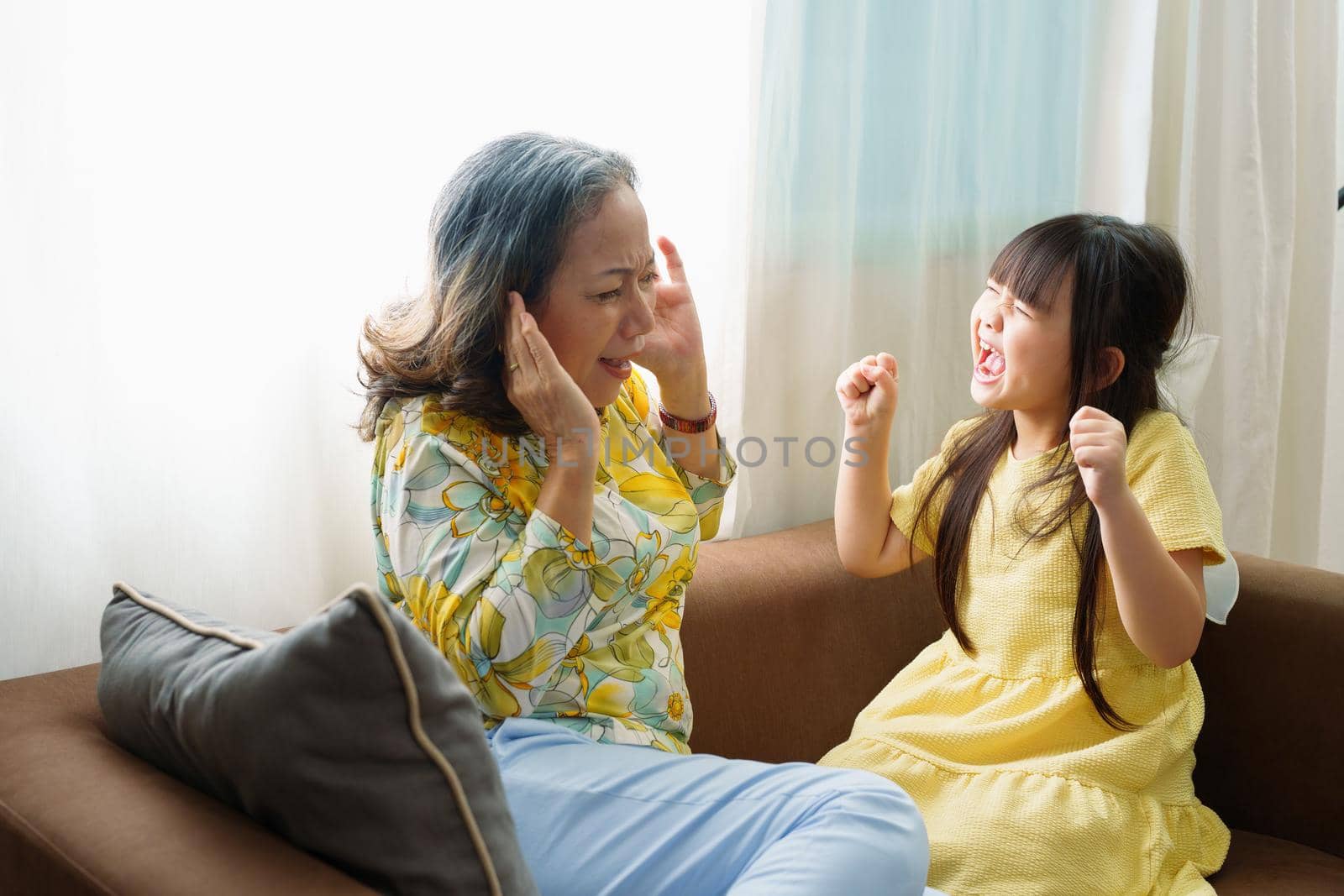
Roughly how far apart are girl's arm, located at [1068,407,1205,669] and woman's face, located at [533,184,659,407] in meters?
0.52

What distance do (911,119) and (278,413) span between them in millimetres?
1200

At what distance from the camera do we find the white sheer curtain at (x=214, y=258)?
134 centimetres

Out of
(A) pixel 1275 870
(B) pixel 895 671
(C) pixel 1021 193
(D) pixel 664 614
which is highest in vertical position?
(C) pixel 1021 193

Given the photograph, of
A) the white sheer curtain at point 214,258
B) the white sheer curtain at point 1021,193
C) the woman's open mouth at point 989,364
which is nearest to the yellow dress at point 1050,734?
the woman's open mouth at point 989,364

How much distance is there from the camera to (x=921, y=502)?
171 cm

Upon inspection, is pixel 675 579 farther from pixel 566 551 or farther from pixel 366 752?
pixel 366 752

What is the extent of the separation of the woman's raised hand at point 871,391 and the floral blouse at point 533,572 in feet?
0.96

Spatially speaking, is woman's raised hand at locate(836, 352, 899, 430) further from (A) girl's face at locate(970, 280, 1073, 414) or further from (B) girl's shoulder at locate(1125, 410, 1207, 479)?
(B) girl's shoulder at locate(1125, 410, 1207, 479)

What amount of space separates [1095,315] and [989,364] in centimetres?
14

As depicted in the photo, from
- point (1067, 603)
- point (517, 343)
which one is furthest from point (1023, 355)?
point (517, 343)

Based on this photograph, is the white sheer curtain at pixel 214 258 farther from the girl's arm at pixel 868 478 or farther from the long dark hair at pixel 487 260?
the girl's arm at pixel 868 478

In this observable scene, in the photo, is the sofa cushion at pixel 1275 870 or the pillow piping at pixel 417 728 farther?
the sofa cushion at pixel 1275 870

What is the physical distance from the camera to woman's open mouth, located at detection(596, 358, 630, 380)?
1.40 m

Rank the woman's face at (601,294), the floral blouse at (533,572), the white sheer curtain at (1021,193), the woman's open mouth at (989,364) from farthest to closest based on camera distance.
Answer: the white sheer curtain at (1021,193) < the woman's open mouth at (989,364) < the woman's face at (601,294) < the floral blouse at (533,572)
